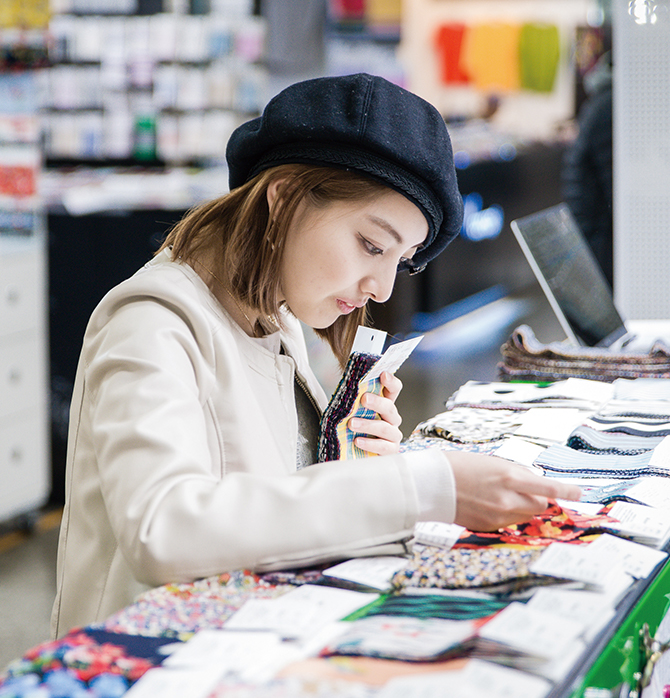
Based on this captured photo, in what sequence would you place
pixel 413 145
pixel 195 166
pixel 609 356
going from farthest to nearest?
1. pixel 195 166
2. pixel 609 356
3. pixel 413 145

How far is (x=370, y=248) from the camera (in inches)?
54.9

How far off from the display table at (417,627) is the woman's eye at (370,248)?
424mm

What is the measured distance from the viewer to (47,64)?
3.96 meters

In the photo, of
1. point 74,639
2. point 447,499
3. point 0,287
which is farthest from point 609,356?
point 0,287

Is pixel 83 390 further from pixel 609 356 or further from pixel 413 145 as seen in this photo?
pixel 609 356

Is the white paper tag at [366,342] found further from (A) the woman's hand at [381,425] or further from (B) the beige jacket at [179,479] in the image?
(B) the beige jacket at [179,479]

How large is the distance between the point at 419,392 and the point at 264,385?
4728mm

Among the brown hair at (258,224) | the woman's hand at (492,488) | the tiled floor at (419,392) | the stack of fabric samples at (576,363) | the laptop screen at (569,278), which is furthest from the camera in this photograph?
the tiled floor at (419,392)

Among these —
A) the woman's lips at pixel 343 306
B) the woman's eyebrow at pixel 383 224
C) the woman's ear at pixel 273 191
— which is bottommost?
the woman's lips at pixel 343 306

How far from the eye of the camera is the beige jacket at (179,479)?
3.45 ft

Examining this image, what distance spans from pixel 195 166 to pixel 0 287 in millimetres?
3269

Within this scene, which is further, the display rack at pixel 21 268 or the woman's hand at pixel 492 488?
the display rack at pixel 21 268

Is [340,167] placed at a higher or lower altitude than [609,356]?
higher

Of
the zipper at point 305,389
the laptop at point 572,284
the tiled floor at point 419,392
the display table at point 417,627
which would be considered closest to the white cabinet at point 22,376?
the tiled floor at point 419,392
